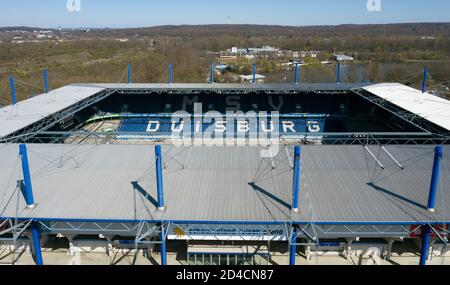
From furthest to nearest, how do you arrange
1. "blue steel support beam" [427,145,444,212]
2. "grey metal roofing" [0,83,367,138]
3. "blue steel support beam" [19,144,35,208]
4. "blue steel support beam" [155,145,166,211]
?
1. "grey metal roofing" [0,83,367,138]
2. "blue steel support beam" [19,144,35,208]
3. "blue steel support beam" [155,145,166,211]
4. "blue steel support beam" [427,145,444,212]

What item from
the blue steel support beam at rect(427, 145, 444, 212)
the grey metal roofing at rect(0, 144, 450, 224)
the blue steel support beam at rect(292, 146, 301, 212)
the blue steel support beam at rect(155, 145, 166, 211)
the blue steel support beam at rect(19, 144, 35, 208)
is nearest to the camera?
the blue steel support beam at rect(427, 145, 444, 212)

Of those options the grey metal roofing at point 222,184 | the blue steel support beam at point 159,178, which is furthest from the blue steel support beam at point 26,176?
the blue steel support beam at point 159,178

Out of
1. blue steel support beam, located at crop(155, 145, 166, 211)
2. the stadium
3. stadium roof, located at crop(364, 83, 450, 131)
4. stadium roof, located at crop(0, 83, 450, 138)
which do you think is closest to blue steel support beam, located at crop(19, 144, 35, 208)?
the stadium

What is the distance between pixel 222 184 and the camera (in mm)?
14086

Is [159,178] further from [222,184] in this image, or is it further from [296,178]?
[296,178]

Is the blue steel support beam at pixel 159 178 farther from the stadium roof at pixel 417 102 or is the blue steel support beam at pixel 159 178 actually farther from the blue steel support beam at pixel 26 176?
the stadium roof at pixel 417 102

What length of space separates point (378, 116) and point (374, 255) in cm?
1650

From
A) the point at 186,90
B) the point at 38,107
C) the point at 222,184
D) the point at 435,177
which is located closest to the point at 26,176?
the point at 222,184

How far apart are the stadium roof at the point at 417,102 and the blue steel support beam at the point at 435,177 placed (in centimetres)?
845

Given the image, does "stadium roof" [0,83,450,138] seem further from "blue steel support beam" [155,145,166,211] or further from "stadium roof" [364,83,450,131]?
"blue steel support beam" [155,145,166,211]

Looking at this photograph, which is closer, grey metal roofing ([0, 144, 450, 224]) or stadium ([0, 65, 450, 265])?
stadium ([0, 65, 450, 265])

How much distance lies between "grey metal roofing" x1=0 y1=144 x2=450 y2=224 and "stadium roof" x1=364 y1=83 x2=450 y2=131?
499cm

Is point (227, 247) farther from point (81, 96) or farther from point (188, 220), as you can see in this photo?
point (81, 96)

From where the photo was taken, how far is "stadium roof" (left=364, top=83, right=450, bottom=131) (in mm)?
21094
